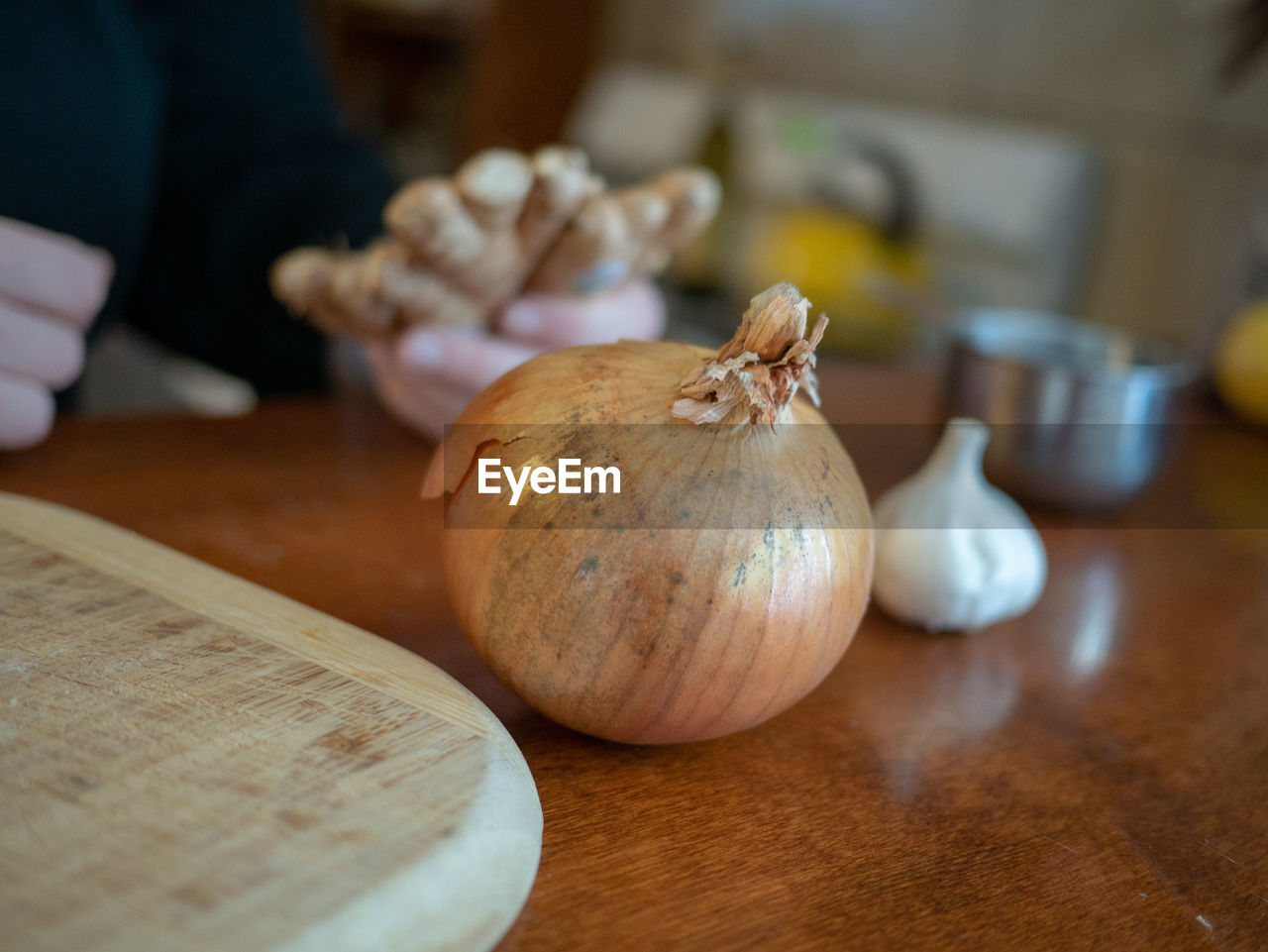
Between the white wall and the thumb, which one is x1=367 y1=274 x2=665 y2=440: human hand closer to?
the thumb

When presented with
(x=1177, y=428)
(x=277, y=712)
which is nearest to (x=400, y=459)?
(x=277, y=712)

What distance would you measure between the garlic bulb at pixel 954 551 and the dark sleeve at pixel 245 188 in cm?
56

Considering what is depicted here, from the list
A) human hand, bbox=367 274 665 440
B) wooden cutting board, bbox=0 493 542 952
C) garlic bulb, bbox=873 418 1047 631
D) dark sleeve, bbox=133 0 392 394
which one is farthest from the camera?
dark sleeve, bbox=133 0 392 394

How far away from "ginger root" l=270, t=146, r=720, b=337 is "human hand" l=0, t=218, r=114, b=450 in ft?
0.38

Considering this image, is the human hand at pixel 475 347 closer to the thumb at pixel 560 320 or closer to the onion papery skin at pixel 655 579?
the thumb at pixel 560 320

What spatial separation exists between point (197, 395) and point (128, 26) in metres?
1.08

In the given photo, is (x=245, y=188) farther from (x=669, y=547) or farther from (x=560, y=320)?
(x=669, y=547)

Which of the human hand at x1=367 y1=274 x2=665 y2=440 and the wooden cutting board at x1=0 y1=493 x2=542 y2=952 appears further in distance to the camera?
the human hand at x1=367 y1=274 x2=665 y2=440

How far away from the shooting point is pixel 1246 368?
0.96 m

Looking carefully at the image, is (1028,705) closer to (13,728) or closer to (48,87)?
(13,728)

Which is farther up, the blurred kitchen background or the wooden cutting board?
the blurred kitchen background

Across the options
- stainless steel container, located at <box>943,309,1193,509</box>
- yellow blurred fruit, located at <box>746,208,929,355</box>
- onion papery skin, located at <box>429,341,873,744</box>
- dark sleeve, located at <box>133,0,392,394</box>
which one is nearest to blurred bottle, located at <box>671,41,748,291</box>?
yellow blurred fruit, located at <box>746,208,929,355</box>

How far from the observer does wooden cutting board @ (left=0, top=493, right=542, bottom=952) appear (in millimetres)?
256

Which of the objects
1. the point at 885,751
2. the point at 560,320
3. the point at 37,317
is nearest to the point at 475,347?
the point at 560,320
